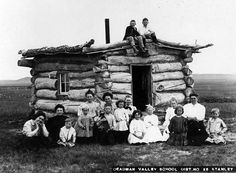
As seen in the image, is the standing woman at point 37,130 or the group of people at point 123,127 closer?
the standing woman at point 37,130

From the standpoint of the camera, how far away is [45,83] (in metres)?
15.0

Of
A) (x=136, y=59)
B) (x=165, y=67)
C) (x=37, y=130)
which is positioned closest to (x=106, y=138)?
(x=37, y=130)

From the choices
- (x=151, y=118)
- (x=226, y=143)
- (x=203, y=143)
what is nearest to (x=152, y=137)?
(x=151, y=118)

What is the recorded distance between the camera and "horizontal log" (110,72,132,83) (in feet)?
42.5

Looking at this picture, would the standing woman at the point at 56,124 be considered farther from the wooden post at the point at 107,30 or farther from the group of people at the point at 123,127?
the wooden post at the point at 107,30

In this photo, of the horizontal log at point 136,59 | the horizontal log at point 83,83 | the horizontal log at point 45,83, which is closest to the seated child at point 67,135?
the horizontal log at point 83,83

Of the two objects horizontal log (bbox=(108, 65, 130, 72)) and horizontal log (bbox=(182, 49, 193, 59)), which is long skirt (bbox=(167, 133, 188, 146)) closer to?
horizontal log (bbox=(108, 65, 130, 72))

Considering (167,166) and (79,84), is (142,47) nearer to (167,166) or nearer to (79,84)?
(79,84)

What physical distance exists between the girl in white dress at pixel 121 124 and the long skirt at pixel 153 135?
0.67 meters

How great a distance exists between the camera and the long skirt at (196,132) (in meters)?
10.4

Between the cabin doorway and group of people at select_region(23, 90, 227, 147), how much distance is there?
274 centimetres

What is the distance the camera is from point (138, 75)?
1639 centimetres

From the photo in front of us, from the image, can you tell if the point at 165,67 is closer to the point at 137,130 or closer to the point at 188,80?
the point at 188,80

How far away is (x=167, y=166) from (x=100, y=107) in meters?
4.40
